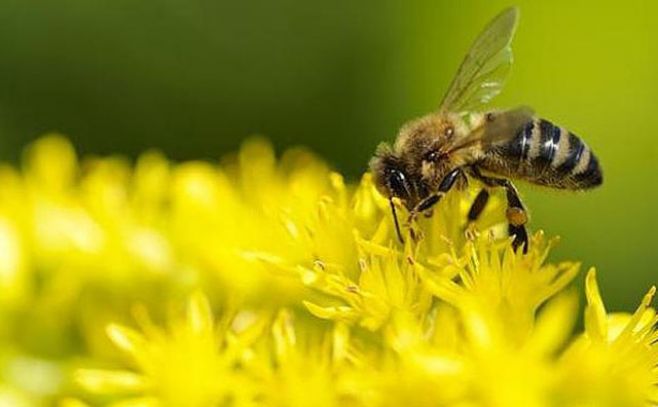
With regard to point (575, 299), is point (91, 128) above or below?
above

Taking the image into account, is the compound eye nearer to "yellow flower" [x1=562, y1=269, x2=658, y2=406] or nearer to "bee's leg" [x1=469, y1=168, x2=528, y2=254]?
"bee's leg" [x1=469, y1=168, x2=528, y2=254]

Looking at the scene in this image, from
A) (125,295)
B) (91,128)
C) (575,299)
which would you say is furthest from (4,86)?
(575,299)

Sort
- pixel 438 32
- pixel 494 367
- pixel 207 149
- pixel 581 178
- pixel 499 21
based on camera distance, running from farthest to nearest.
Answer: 1. pixel 207 149
2. pixel 438 32
3. pixel 499 21
4. pixel 581 178
5. pixel 494 367

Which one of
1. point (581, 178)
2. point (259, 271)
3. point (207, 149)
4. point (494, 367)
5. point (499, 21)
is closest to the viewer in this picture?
point (494, 367)

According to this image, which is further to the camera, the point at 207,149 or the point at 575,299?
the point at 207,149

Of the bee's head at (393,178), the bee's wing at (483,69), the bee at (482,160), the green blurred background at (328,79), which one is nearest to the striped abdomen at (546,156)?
the bee at (482,160)

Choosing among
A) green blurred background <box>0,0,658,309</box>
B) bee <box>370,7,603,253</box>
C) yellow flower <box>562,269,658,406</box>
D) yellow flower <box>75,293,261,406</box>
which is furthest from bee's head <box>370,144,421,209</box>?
green blurred background <box>0,0,658,309</box>

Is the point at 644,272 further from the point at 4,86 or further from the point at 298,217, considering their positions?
the point at 4,86
